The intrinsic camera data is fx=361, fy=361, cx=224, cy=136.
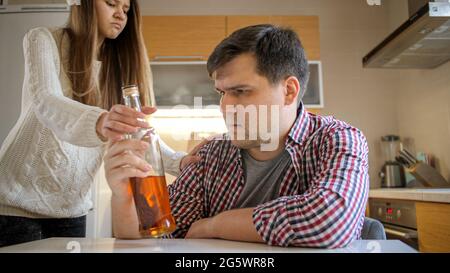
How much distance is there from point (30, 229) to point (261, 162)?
465mm

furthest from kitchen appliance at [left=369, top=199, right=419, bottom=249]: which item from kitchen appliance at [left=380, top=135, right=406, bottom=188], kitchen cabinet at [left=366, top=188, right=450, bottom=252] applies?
kitchen appliance at [left=380, top=135, right=406, bottom=188]

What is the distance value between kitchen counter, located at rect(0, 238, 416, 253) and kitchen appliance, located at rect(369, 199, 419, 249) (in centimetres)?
72

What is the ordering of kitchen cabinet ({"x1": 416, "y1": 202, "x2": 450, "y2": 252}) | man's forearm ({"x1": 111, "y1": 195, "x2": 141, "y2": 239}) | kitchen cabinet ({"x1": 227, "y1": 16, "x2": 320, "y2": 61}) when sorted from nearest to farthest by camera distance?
1. man's forearm ({"x1": 111, "y1": 195, "x2": 141, "y2": 239})
2. kitchen cabinet ({"x1": 416, "y1": 202, "x2": 450, "y2": 252})
3. kitchen cabinet ({"x1": 227, "y1": 16, "x2": 320, "y2": 61})

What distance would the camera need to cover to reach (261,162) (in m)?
0.75

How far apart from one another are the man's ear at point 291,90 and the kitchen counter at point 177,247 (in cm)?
32

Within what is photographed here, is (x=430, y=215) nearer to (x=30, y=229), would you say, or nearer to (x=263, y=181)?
(x=263, y=181)

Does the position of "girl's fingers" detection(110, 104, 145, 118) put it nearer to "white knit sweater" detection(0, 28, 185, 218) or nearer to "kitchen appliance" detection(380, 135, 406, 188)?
"white knit sweater" detection(0, 28, 185, 218)

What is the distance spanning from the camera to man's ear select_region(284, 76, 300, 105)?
0.73 m

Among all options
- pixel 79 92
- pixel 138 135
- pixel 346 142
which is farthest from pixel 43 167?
pixel 346 142

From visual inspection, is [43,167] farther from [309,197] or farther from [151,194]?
[309,197]

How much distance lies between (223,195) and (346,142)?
0.28 metres

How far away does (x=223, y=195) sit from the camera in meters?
0.75

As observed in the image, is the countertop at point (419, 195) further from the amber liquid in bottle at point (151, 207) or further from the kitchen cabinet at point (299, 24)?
the amber liquid in bottle at point (151, 207)

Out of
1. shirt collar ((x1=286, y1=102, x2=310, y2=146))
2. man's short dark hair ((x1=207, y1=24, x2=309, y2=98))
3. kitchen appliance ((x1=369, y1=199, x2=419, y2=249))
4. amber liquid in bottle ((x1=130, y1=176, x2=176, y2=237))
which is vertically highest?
man's short dark hair ((x1=207, y1=24, x2=309, y2=98))
